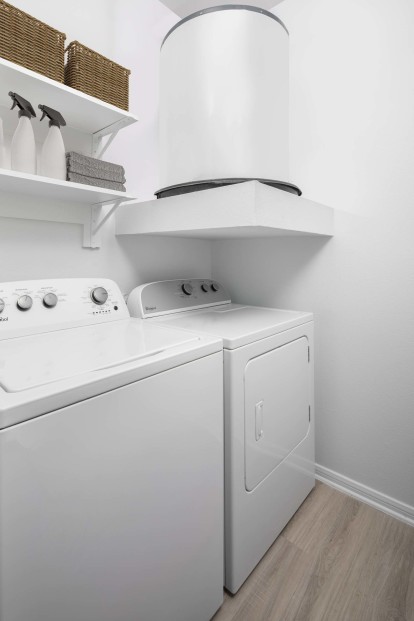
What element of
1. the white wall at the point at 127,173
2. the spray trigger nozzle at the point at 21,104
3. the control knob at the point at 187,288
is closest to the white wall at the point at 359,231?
the control knob at the point at 187,288

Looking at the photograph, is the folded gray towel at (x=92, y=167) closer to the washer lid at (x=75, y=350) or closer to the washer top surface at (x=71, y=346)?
the washer top surface at (x=71, y=346)

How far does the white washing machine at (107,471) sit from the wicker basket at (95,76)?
0.87 meters

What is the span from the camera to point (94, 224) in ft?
5.63

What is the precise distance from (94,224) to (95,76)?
627 mm

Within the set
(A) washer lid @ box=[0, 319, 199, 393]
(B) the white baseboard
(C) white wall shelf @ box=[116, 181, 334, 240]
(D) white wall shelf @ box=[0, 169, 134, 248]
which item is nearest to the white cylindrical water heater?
(C) white wall shelf @ box=[116, 181, 334, 240]

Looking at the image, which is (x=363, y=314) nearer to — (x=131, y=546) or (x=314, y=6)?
(x=131, y=546)

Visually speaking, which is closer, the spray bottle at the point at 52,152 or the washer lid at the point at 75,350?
the washer lid at the point at 75,350

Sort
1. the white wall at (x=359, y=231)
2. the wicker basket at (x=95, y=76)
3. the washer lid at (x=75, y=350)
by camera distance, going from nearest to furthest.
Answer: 1. the washer lid at (x=75, y=350)
2. the wicker basket at (x=95, y=76)
3. the white wall at (x=359, y=231)

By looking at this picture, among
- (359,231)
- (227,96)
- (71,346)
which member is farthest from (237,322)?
(227,96)

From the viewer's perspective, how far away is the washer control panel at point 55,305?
1.27 m

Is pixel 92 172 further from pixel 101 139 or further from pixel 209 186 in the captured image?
pixel 209 186

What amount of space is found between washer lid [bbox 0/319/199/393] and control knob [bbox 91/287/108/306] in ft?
0.47

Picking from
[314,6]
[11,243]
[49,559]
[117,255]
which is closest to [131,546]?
[49,559]

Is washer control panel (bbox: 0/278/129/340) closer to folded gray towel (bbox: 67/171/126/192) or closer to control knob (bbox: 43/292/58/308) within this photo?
control knob (bbox: 43/292/58/308)
